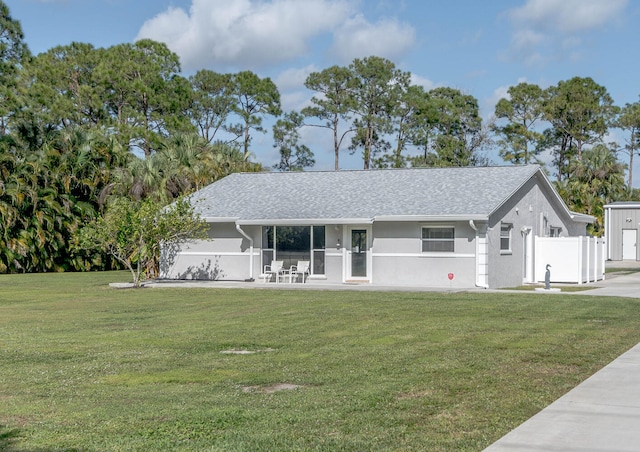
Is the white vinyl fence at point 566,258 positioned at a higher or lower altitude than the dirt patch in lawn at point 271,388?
higher

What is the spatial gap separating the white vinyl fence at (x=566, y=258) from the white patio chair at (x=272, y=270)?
982 cm

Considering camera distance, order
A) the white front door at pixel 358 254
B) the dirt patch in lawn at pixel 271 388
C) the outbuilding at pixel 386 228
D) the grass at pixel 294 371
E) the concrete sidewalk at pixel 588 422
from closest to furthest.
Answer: the concrete sidewalk at pixel 588 422, the grass at pixel 294 371, the dirt patch in lawn at pixel 271 388, the outbuilding at pixel 386 228, the white front door at pixel 358 254

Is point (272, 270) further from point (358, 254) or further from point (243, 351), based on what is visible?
point (243, 351)

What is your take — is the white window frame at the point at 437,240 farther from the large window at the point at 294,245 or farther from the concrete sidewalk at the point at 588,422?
the concrete sidewalk at the point at 588,422

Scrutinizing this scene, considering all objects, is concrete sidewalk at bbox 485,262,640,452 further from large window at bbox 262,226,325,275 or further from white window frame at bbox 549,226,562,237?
white window frame at bbox 549,226,562,237

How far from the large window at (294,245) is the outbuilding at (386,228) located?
38mm

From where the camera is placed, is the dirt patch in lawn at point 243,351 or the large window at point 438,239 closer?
the dirt patch in lawn at point 243,351

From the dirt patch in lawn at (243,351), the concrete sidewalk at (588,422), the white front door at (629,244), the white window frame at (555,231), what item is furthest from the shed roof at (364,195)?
the white front door at (629,244)

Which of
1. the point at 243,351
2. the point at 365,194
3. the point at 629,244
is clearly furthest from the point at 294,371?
the point at 629,244

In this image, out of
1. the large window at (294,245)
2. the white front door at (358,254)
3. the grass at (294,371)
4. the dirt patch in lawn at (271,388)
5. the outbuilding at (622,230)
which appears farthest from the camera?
the outbuilding at (622,230)

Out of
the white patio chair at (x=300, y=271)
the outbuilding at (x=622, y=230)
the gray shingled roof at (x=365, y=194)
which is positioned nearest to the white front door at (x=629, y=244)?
the outbuilding at (x=622, y=230)

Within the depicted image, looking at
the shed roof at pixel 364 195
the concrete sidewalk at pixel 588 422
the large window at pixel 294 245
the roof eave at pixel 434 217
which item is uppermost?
the shed roof at pixel 364 195

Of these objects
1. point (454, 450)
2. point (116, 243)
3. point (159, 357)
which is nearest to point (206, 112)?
point (116, 243)

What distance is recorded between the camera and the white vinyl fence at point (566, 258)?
31422 millimetres
